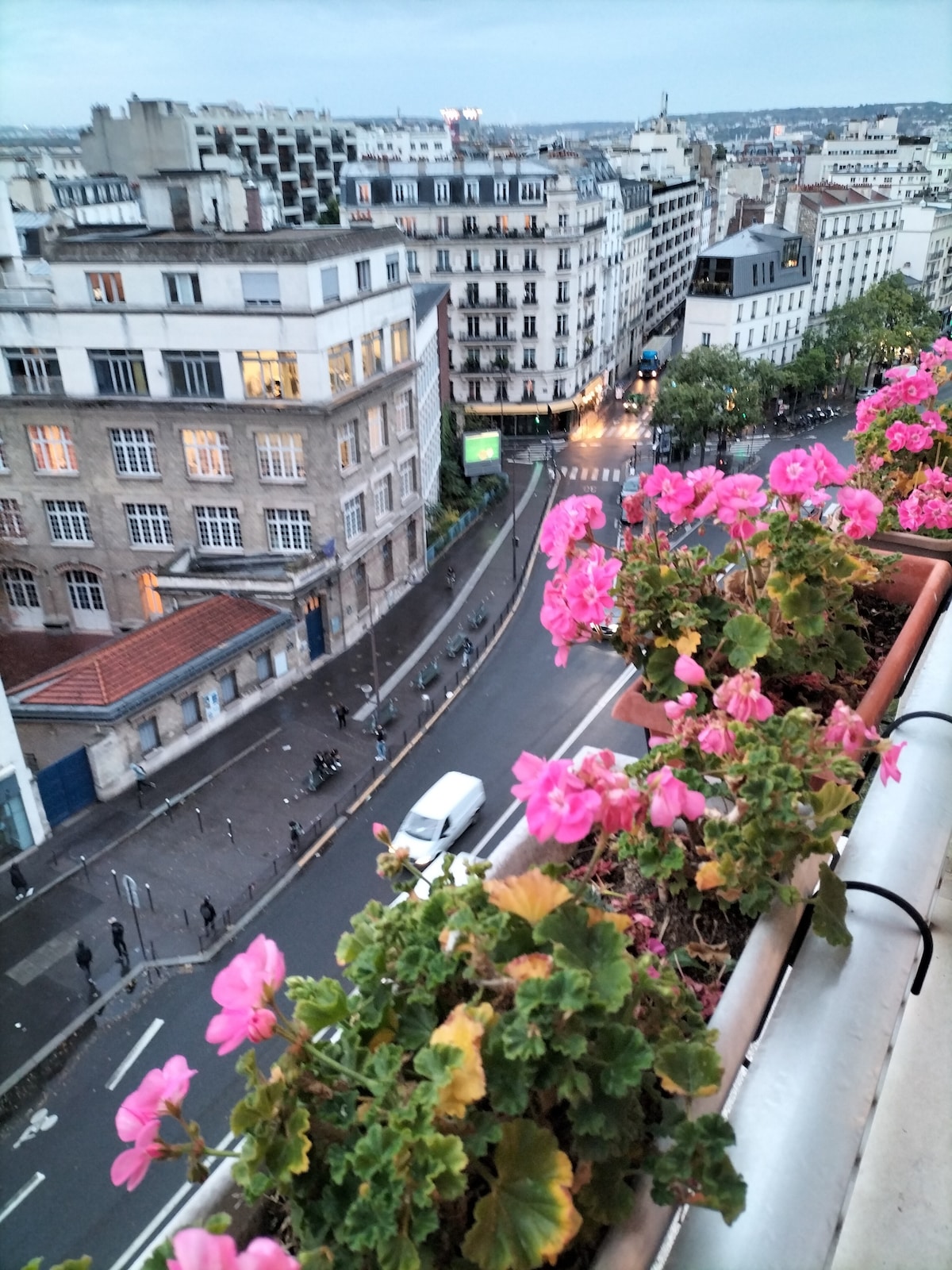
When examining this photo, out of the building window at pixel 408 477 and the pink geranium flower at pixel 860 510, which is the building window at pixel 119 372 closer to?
the building window at pixel 408 477

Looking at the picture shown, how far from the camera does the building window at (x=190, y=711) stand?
31.2 meters

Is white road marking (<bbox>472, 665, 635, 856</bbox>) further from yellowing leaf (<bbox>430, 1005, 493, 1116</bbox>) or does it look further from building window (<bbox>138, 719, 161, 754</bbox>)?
yellowing leaf (<bbox>430, 1005, 493, 1116</bbox>)

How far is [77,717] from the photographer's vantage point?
28391mm

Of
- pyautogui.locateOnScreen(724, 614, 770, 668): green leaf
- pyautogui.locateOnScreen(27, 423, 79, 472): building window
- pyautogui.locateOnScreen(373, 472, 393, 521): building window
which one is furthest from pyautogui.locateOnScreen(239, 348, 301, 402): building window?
pyautogui.locateOnScreen(724, 614, 770, 668): green leaf

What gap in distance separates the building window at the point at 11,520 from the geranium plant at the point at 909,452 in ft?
120

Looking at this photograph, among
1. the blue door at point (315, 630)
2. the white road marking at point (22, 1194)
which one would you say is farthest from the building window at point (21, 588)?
the white road marking at point (22, 1194)

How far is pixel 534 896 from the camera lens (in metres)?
3.02

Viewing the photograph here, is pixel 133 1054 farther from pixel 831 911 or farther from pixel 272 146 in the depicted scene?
pixel 272 146

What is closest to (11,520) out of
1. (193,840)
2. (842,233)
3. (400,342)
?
(400,342)

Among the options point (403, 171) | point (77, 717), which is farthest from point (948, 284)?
point (77, 717)

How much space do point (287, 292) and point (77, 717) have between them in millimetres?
16069

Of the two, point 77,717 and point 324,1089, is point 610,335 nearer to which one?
point 77,717

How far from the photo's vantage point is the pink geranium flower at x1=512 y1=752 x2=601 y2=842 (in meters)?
3.41

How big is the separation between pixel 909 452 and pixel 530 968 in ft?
27.0
